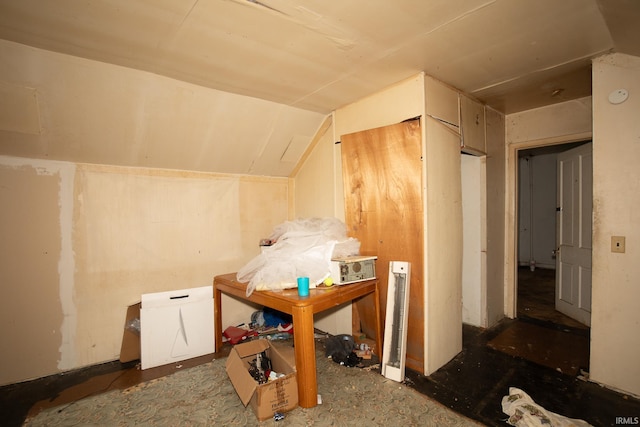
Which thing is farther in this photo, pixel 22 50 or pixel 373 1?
pixel 22 50

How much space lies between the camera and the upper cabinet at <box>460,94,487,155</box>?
A: 2588mm

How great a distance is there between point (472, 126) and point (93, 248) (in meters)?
3.50

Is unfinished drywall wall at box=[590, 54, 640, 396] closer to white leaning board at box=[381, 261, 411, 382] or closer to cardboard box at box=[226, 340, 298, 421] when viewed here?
white leaning board at box=[381, 261, 411, 382]

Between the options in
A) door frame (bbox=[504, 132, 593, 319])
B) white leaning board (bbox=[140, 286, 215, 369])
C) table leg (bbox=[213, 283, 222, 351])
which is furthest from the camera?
door frame (bbox=[504, 132, 593, 319])

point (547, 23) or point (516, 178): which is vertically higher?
point (547, 23)

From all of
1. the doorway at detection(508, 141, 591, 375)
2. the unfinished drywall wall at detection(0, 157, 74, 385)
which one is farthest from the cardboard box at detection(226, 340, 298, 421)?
the doorway at detection(508, 141, 591, 375)

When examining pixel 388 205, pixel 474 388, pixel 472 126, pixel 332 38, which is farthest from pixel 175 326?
pixel 472 126

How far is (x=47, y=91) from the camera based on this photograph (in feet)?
6.31

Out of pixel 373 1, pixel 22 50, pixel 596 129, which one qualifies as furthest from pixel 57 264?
pixel 596 129

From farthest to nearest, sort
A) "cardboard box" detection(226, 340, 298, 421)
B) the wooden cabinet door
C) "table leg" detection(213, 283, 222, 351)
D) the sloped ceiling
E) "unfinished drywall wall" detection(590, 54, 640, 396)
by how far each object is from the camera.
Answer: "table leg" detection(213, 283, 222, 351) < the wooden cabinet door < "unfinished drywall wall" detection(590, 54, 640, 396) < "cardboard box" detection(226, 340, 298, 421) < the sloped ceiling

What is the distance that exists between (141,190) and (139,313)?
110cm

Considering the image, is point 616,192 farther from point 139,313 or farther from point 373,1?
point 139,313

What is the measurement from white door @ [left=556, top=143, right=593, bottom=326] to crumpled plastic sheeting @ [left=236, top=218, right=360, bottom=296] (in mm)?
2541

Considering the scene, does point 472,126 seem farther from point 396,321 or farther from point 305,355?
point 305,355
